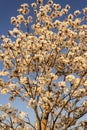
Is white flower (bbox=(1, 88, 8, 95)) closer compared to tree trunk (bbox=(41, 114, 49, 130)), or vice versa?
white flower (bbox=(1, 88, 8, 95))

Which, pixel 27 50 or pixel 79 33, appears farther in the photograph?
pixel 79 33

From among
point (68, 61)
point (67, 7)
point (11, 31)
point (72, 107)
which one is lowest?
point (72, 107)

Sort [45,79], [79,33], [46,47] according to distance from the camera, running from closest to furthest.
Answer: [45,79] → [46,47] → [79,33]

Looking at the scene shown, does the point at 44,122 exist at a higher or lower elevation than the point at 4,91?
lower

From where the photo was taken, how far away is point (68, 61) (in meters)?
A: 20.2

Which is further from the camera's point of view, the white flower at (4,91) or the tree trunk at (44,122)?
the tree trunk at (44,122)

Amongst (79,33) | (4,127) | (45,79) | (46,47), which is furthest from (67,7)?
(4,127)

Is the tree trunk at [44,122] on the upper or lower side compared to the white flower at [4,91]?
lower

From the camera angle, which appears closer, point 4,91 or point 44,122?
point 4,91

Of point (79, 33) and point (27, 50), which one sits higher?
point (79, 33)

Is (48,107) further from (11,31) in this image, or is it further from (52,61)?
(11,31)

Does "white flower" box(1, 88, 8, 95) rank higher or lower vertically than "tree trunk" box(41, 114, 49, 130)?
higher

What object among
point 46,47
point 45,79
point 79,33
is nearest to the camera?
point 45,79

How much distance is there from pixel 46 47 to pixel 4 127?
4984 mm
